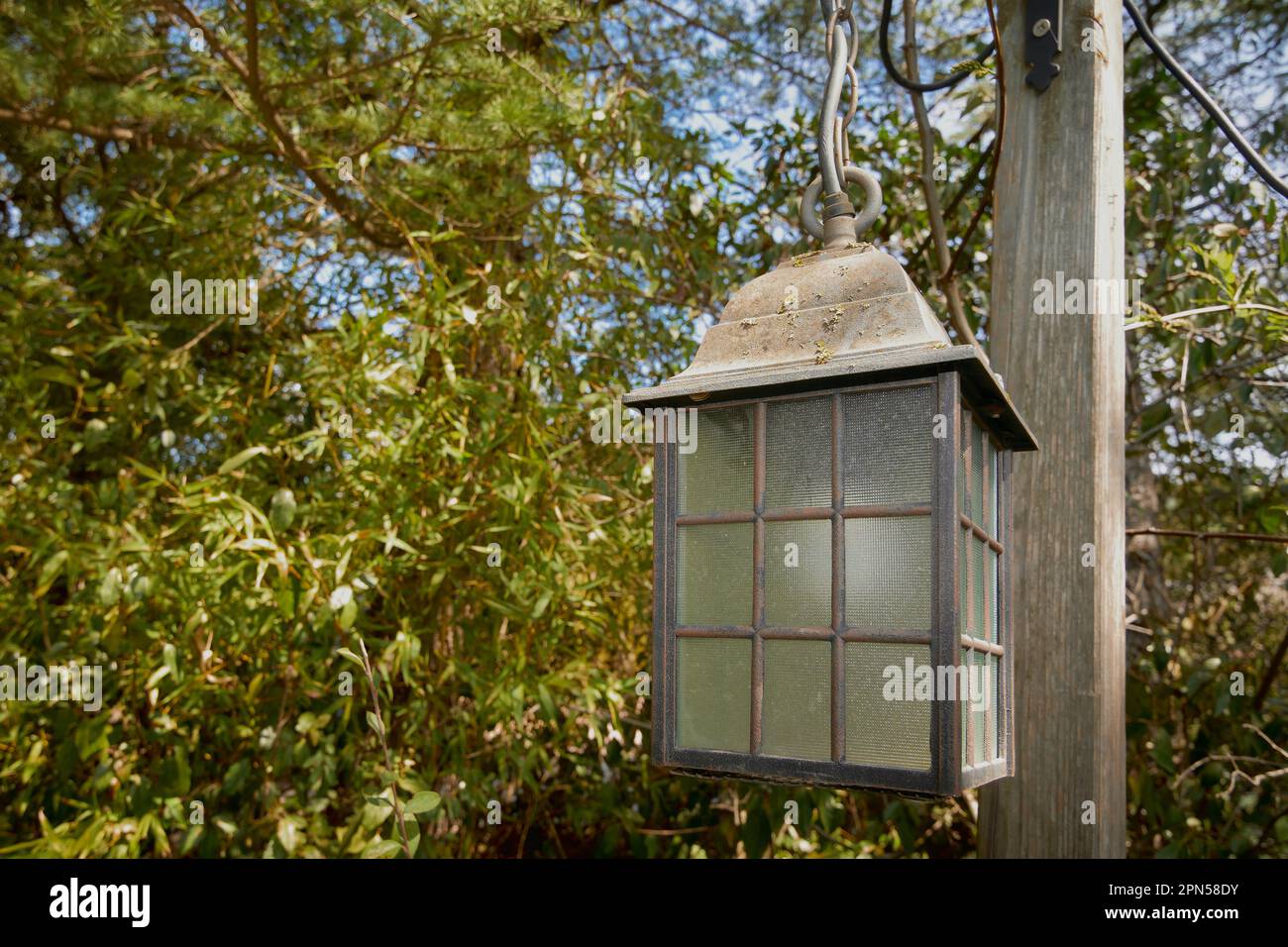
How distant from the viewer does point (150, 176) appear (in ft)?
10.0

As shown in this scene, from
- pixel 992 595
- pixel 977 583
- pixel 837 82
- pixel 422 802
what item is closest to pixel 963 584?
pixel 977 583

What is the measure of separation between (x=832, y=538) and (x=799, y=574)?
0.06 m

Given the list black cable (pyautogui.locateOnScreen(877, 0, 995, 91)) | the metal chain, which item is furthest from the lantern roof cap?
black cable (pyautogui.locateOnScreen(877, 0, 995, 91))

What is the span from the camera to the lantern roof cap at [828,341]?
3.14ft

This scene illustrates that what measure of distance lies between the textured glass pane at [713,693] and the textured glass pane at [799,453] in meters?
0.17

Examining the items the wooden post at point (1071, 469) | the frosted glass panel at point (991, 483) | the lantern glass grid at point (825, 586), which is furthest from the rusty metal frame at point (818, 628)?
the wooden post at point (1071, 469)

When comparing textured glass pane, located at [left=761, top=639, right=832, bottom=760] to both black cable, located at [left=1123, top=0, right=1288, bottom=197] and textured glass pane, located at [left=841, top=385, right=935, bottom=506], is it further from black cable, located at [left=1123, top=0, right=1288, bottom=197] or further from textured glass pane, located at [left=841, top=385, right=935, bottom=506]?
black cable, located at [left=1123, top=0, right=1288, bottom=197]

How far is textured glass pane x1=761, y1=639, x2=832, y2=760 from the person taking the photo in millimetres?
987

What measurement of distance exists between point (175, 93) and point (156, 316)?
660 millimetres

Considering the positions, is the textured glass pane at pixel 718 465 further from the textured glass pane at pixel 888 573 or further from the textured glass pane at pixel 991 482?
the textured glass pane at pixel 991 482

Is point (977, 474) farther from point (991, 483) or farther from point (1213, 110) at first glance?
point (1213, 110)
